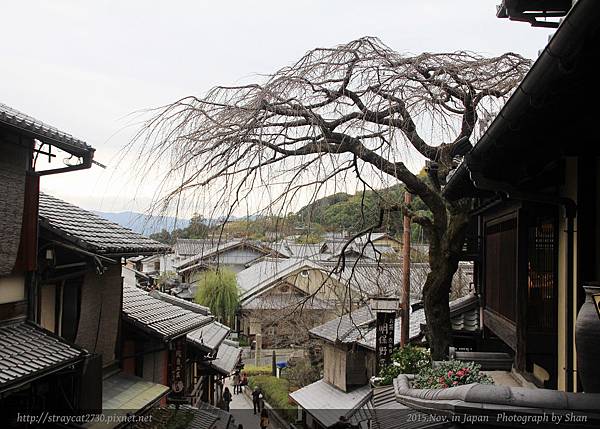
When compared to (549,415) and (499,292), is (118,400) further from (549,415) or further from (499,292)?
(549,415)

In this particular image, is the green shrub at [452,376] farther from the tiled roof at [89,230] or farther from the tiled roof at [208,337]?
the tiled roof at [208,337]

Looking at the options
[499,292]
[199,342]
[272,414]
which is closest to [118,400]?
[499,292]

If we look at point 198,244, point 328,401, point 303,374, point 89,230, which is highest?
point 89,230

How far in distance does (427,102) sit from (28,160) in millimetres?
6495

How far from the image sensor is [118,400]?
12570 millimetres

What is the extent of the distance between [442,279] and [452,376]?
4492mm

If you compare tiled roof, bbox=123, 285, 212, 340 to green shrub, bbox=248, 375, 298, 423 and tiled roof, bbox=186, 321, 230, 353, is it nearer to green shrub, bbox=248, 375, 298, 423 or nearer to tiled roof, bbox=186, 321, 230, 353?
tiled roof, bbox=186, 321, 230, 353

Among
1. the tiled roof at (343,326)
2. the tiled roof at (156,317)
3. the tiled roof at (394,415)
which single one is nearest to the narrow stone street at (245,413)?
the tiled roof at (343,326)

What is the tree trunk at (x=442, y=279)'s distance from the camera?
11695mm

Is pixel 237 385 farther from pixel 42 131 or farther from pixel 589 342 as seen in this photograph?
pixel 589 342

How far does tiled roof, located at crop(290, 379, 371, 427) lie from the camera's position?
2308cm

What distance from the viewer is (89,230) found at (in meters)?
11.9

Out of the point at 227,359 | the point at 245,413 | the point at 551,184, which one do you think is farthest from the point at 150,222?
the point at 245,413

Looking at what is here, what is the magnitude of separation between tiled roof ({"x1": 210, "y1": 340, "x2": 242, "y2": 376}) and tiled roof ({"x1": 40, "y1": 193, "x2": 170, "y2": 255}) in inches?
513
